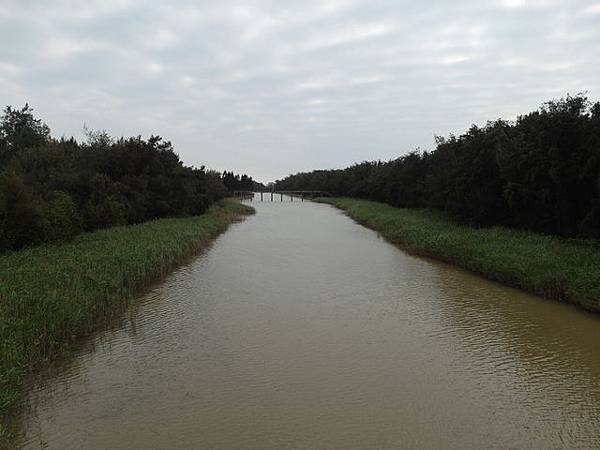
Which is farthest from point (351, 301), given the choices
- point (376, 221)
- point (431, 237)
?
point (376, 221)

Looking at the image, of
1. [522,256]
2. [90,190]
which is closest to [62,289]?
[522,256]

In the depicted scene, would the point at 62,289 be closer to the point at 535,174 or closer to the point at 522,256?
the point at 522,256

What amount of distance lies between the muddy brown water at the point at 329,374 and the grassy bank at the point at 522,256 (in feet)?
1.86

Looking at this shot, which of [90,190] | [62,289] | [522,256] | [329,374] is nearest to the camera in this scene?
[329,374]

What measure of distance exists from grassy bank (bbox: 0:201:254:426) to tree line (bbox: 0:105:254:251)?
4.09 feet

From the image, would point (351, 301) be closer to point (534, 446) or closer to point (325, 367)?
point (325, 367)

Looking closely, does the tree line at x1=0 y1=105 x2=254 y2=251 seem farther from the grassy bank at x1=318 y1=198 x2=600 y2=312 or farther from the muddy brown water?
the grassy bank at x1=318 y1=198 x2=600 y2=312

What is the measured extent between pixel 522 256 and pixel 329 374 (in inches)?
437

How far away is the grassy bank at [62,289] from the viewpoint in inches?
313

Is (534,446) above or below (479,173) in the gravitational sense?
below

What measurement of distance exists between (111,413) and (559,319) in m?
11.1

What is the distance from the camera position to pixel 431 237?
960 inches

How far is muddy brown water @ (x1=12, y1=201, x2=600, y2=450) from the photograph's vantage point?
683 centimetres

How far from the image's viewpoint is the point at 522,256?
17.0 m
